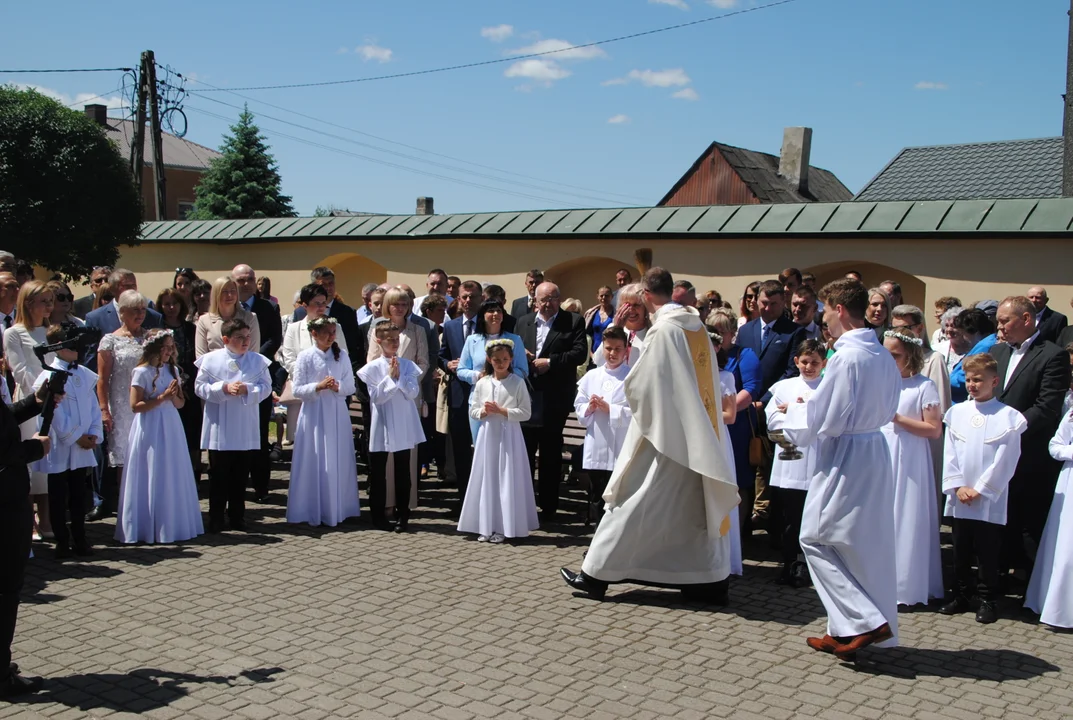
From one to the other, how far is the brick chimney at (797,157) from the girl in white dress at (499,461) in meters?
29.9

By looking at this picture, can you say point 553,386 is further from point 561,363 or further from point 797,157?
point 797,157

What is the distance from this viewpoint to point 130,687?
5.00 m

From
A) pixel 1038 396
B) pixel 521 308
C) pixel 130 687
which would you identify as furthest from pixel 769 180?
pixel 130 687

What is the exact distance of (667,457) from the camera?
637 centimetres

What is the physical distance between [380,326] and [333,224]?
9.79 meters

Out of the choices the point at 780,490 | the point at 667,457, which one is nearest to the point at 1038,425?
the point at 780,490

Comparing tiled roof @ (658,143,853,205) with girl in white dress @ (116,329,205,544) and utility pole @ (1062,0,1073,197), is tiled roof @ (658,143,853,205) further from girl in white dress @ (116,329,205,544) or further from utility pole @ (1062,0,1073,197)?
girl in white dress @ (116,329,205,544)

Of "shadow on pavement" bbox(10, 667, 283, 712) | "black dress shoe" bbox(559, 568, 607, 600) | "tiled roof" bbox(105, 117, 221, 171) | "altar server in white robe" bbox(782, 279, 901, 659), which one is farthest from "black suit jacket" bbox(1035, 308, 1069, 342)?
"tiled roof" bbox(105, 117, 221, 171)

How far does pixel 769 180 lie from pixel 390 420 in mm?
30558

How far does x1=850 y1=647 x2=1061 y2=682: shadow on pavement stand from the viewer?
5.45m

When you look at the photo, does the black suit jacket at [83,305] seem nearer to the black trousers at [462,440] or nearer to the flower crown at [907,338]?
the black trousers at [462,440]

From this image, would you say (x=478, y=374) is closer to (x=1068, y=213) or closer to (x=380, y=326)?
(x=380, y=326)

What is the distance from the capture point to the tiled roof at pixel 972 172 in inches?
1032

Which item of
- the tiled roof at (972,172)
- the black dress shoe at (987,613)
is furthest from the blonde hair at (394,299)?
the tiled roof at (972,172)
